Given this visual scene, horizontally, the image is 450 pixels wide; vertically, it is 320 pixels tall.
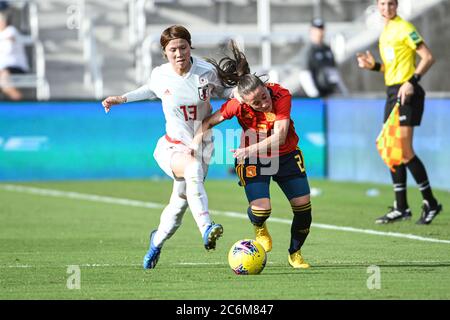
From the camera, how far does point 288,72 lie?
85.5 feet

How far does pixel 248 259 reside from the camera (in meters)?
9.48

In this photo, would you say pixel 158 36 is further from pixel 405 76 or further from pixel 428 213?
pixel 428 213

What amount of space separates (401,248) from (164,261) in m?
2.29

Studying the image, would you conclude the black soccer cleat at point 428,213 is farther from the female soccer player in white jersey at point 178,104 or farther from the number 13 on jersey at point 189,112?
the number 13 on jersey at point 189,112

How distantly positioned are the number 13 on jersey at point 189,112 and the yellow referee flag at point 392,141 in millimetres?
4400

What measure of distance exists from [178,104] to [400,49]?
4.48 metres

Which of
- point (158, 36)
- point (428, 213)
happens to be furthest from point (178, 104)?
point (158, 36)

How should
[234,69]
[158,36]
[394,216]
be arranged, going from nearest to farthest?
1. [234,69]
2. [394,216]
3. [158,36]

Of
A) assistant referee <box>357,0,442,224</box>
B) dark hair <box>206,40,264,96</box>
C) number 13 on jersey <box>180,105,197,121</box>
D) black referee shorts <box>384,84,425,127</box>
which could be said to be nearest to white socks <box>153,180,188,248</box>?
number 13 on jersey <box>180,105,197,121</box>

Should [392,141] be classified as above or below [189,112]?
below

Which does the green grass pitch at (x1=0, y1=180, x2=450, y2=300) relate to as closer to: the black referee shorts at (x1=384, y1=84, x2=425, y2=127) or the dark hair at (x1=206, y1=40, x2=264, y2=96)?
the black referee shorts at (x1=384, y1=84, x2=425, y2=127)

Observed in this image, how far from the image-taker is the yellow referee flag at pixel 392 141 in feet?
45.7

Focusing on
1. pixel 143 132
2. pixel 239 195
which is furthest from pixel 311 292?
pixel 143 132
